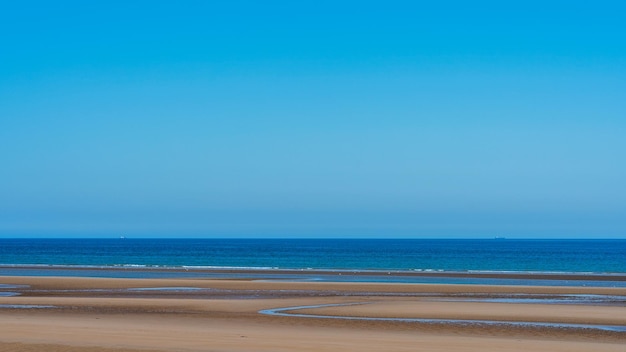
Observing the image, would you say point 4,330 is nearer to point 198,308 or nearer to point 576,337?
point 198,308

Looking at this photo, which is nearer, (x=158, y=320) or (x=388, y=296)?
(x=158, y=320)

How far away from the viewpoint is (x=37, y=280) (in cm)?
5084

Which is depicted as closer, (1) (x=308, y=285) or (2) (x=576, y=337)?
(2) (x=576, y=337)

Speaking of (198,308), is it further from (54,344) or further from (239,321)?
(54,344)

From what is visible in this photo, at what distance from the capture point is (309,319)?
2617 centimetres

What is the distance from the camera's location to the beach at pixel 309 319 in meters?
19.5

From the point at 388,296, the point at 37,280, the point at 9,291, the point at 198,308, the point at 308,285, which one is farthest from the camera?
the point at 37,280

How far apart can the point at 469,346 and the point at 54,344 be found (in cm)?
993

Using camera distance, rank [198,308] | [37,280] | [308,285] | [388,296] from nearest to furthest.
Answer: [198,308]
[388,296]
[308,285]
[37,280]

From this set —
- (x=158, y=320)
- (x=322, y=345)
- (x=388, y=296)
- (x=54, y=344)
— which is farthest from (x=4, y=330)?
(x=388, y=296)

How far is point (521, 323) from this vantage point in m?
25.1

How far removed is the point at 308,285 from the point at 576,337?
85.7ft

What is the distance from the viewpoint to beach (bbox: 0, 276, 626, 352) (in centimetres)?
1954

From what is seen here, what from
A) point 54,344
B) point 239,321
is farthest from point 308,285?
point 54,344
